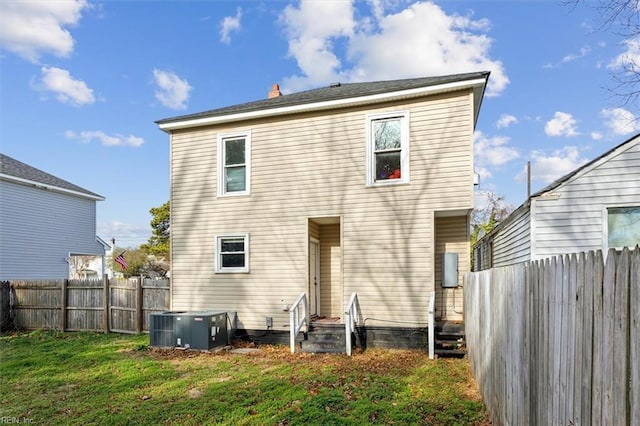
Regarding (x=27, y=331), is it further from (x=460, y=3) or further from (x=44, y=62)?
(x=460, y=3)

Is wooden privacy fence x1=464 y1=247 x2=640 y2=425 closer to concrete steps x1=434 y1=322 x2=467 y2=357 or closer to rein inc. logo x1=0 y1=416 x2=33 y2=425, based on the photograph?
concrete steps x1=434 y1=322 x2=467 y2=357

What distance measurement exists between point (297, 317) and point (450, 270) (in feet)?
12.3

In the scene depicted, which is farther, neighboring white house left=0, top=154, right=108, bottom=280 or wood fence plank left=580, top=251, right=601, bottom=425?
neighboring white house left=0, top=154, right=108, bottom=280

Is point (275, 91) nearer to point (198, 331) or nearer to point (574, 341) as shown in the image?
point (198, 331)

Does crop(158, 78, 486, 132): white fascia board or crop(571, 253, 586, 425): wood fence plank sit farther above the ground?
crop(158, 78, 486, 132): white fascia board

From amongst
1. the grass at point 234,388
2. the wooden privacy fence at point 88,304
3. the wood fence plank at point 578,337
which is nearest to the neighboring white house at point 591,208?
the grass at point 234,388

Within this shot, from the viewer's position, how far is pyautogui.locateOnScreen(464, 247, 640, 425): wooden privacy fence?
1.41 meters

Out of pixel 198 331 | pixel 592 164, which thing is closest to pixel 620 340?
pixel 592 164

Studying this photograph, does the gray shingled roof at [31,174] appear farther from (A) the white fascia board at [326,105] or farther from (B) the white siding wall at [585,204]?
(B) the white siding wall at [585,204]

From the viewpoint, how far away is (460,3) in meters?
Result: 10.3

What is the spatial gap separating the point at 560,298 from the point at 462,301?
793 cm

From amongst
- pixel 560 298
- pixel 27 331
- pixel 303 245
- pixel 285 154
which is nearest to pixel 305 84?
pixel 285 154

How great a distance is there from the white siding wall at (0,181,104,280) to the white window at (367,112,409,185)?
1527cm

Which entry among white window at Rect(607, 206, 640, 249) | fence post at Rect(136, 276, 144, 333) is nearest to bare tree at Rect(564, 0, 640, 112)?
white window at Rect(607, 206, 640, 249)
